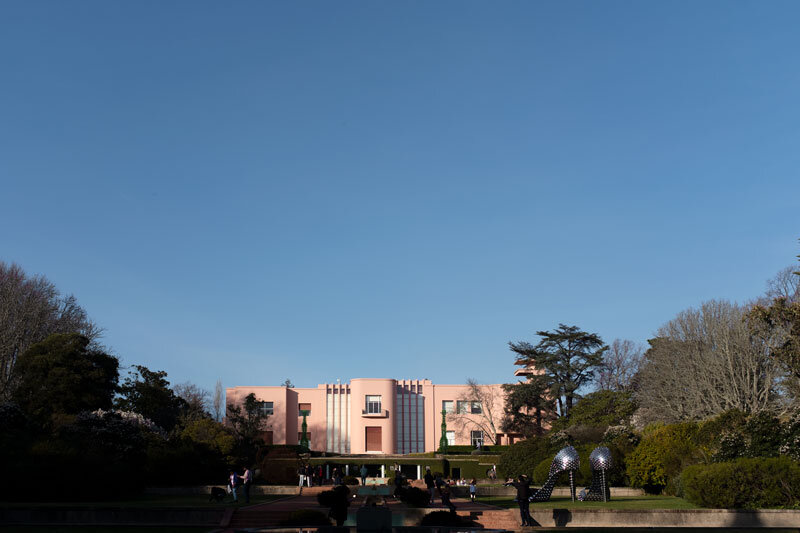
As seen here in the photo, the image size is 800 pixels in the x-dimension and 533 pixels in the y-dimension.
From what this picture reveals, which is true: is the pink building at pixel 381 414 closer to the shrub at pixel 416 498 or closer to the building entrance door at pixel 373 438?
the building entrance door at pixel 373 438

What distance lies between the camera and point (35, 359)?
40.5 metres

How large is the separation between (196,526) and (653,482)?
2030 centimetres

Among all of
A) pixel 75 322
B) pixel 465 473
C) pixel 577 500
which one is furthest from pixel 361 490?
pixel 75 322

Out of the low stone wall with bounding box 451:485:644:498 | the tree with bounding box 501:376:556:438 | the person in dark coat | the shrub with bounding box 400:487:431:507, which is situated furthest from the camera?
the tree with bounding box 501:376:556:438

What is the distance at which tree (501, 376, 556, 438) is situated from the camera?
59594 mm

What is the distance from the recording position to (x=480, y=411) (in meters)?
73.6

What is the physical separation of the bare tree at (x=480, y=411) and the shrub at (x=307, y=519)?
52.4 meters

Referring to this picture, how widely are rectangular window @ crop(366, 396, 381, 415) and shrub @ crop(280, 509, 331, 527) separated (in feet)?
171

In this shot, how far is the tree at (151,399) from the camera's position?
55.5 meters

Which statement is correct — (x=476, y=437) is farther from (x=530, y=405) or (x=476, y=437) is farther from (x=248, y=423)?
(x=248, y=423)

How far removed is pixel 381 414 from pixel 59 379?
37.4 m

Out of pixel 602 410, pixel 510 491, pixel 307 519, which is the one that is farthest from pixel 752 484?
pixel 602 410

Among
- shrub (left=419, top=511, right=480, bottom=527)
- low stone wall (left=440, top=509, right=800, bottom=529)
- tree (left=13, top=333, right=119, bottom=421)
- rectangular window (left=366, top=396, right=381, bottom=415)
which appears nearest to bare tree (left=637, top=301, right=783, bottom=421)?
low stone wall (left=440, top=509, right=800, bottom=529)

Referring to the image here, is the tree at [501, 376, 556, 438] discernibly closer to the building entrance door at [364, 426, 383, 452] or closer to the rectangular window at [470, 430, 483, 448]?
the rectangular window at [470, 430, 483, 448]
